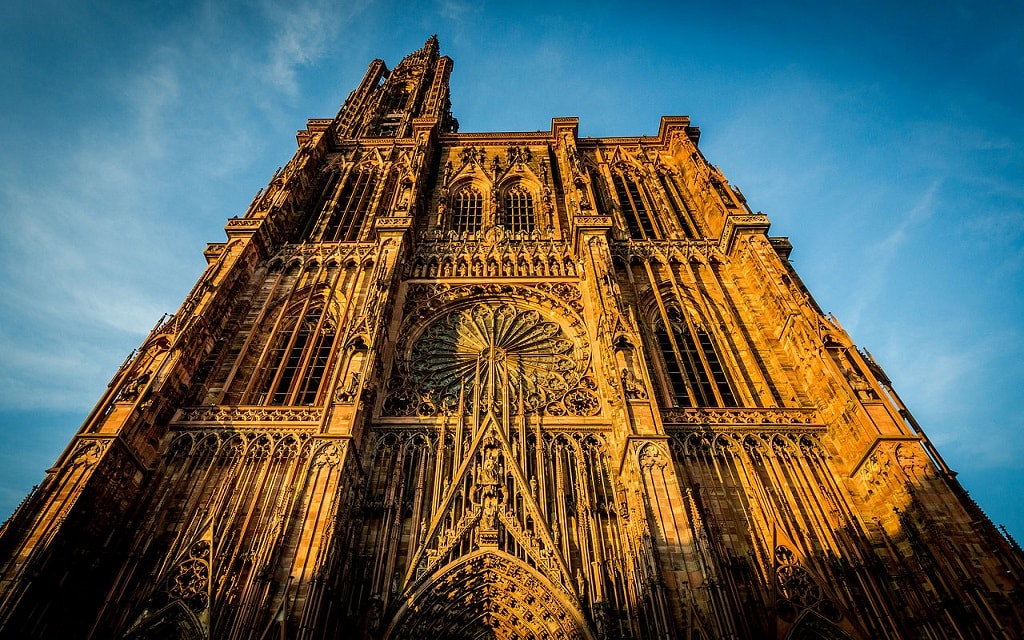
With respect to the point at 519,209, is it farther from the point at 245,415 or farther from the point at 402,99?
the point at 402,99

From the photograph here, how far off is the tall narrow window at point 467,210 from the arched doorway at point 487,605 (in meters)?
13.3

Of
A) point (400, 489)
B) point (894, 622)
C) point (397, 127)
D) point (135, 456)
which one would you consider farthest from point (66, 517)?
point (397, 127)

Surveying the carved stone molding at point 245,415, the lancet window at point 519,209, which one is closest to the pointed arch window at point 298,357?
the carved stone molding at point 245,415

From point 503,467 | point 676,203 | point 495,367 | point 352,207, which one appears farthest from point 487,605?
point 676,203

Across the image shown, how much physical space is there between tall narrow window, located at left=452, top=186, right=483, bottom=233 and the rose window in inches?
206

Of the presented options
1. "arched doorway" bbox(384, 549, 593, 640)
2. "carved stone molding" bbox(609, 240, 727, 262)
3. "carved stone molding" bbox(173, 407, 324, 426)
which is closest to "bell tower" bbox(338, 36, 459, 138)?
"carved stone molding" bbox(609, 240, 727, 262)

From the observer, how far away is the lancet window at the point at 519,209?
21.3 meters

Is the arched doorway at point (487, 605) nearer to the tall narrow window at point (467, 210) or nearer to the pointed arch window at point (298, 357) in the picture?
the pointed arch window at point (298, 357)

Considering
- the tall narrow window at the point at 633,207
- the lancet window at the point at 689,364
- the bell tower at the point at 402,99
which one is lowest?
the lancet window at the point at 689,364

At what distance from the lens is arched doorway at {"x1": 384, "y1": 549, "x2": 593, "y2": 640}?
9812 mm

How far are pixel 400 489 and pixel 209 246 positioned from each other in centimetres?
1114

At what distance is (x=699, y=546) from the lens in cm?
952

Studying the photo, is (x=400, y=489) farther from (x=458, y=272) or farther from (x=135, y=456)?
(x=458, y=272)

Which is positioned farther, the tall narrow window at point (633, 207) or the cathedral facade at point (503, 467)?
the tall narrow window at point (633, 207)
